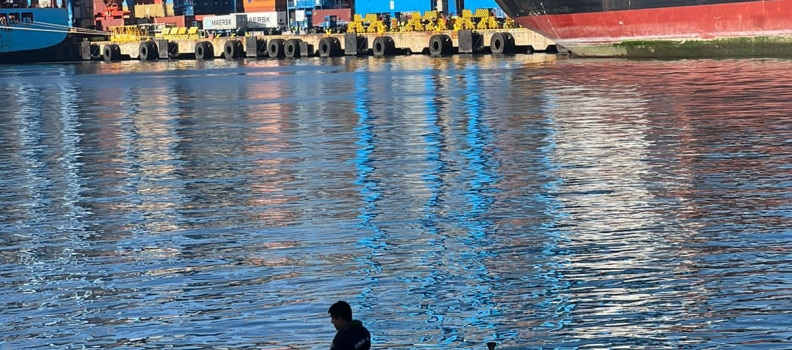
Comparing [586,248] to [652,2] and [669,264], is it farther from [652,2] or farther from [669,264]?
[652,2]

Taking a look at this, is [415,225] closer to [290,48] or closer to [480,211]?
[480,211]

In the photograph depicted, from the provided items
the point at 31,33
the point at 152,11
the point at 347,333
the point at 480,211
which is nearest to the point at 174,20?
the point at 152,11

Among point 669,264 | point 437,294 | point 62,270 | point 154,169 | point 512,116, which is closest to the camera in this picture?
point 437,294

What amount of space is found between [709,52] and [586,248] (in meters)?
46.7

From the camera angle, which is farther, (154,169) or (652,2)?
(652,2)

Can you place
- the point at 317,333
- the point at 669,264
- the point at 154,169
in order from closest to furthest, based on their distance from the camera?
the point at 317,333, the point at 669,264, the point at 154,169

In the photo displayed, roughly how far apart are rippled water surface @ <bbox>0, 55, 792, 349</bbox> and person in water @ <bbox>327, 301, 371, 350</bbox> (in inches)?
116

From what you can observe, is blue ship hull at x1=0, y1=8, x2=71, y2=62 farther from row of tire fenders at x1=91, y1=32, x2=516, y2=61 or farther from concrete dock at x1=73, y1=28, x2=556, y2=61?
row of tire fenders at x1=91, y1=32, x2=516, y2=61

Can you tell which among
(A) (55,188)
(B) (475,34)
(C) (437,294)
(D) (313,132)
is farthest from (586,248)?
(B) (475,34)

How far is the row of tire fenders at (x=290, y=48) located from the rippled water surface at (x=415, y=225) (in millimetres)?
41245

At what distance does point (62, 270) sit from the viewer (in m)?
19.1

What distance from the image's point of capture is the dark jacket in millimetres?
11281

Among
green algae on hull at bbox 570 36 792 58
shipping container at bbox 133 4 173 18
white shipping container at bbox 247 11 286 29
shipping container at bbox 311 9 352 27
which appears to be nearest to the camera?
green algae on hull at bbox 570 36 792 58

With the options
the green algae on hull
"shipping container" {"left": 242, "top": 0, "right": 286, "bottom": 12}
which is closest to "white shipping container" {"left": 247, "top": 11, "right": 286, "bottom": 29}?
"shipping container" {"left": 242, "top": 0, "right": 286, "bottom": 12}
